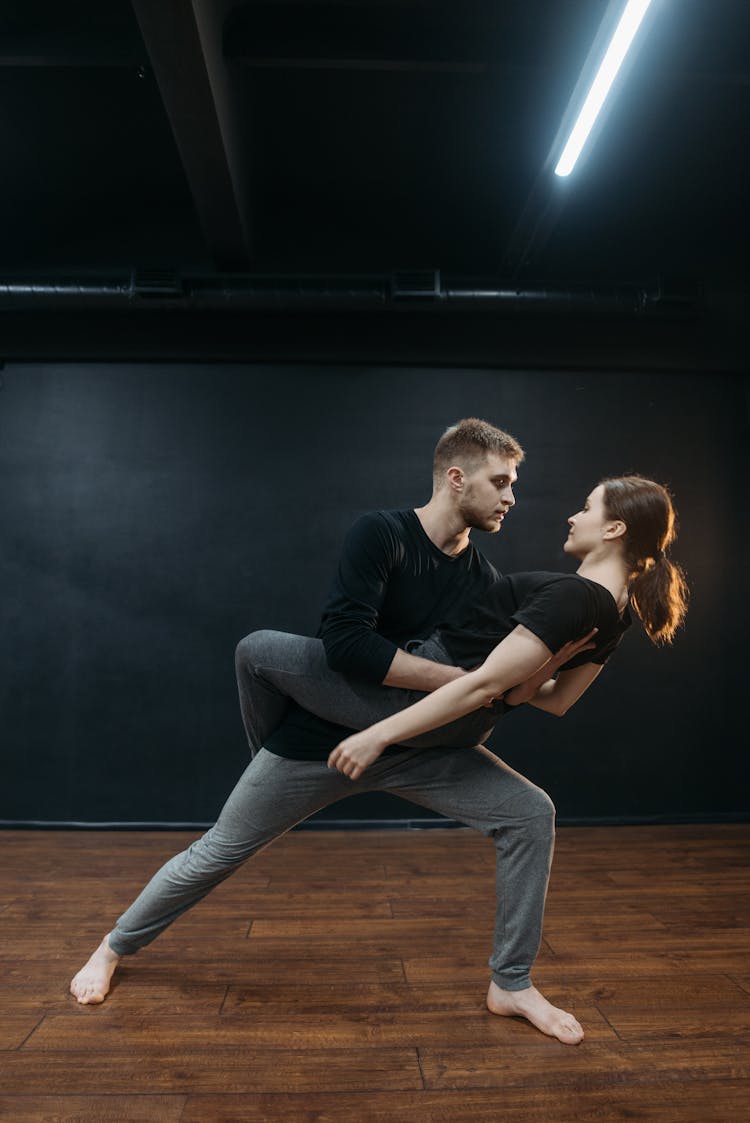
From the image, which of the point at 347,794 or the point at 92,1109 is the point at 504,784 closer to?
the point at 347,794

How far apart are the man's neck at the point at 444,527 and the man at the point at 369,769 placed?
111 mm

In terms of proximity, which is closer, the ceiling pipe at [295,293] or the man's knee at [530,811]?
the man's knee at [530,811]

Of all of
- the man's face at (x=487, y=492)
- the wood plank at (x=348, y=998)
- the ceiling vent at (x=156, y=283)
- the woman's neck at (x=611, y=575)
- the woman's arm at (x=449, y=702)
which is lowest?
the wood plank at (x=348, y=998)

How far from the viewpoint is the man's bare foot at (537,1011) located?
1.67 metres

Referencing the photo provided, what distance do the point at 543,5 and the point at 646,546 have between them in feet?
7.34

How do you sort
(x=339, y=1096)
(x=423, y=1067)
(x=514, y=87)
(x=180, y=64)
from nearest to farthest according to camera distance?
(x=339, y=1096) → (x=423, y=1067) → (x=180, y=64) → (x=514, y=87)

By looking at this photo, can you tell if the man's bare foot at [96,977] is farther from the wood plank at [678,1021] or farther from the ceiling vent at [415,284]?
the ceiling vent at [415,284]

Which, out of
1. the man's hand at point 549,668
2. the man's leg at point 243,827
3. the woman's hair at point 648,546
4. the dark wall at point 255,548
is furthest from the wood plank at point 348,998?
the dark wall at point 255,548

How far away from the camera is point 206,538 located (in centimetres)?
383

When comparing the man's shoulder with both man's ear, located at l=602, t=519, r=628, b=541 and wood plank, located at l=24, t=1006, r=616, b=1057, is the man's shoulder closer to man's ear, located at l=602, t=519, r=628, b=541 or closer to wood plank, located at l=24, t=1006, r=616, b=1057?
man's ear, located at l=602, t=519, r=628, b=541

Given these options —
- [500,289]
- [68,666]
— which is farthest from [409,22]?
[68,666]

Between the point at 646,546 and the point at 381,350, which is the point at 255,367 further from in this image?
the point at 646,546

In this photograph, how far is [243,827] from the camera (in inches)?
68.8

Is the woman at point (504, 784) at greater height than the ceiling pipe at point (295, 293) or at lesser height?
lesser
